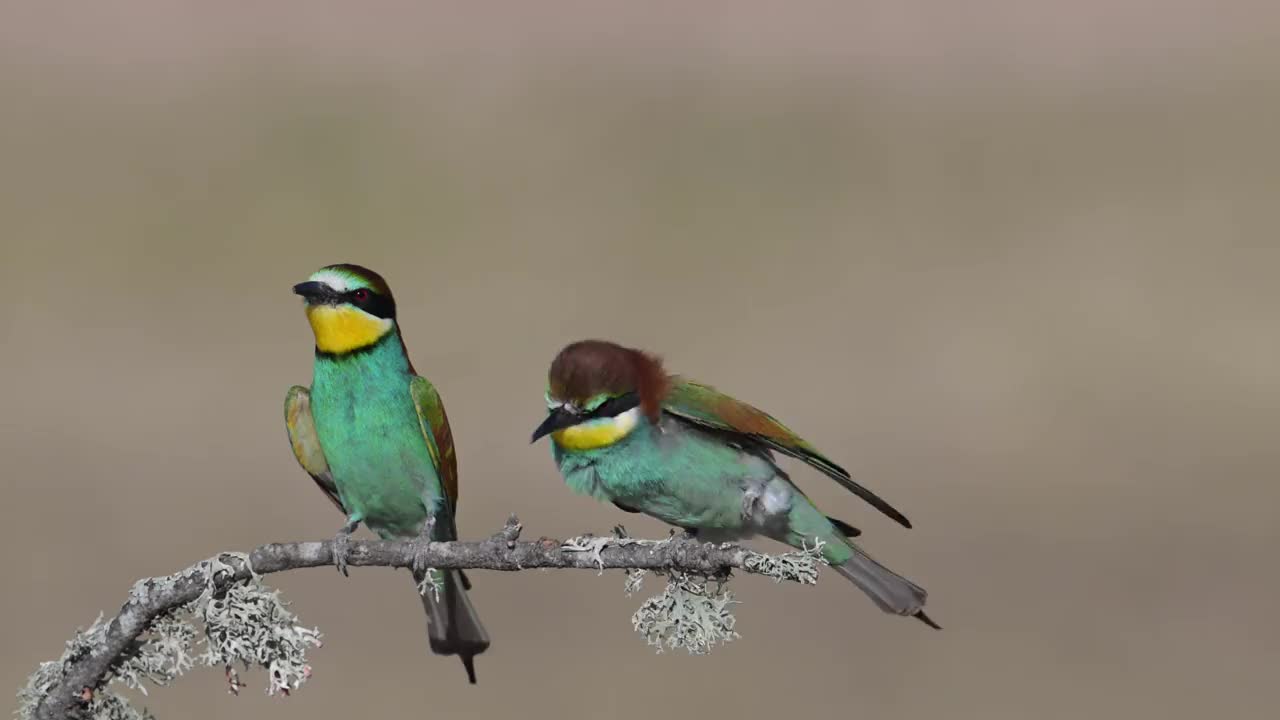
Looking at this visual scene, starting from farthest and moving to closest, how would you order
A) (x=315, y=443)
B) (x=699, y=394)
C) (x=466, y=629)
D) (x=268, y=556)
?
(x=315, y=443)
(x=466, y=629)
(x=699, y=394)
(x=268, y=556)

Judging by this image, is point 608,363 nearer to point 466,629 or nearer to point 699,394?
point 699,394

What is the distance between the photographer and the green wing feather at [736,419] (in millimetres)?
2645

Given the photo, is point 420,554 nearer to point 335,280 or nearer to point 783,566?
point 783,566

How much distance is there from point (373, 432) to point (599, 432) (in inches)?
26.6

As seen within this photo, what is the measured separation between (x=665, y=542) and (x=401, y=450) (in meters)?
1.19

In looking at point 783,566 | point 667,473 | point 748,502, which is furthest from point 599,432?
point 783,566

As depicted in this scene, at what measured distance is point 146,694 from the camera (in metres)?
2.18

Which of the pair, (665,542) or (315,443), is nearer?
(665,542)

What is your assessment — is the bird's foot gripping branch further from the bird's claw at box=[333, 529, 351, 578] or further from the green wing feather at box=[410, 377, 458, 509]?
the green wing feather at box=[410, 377, 458, 509]

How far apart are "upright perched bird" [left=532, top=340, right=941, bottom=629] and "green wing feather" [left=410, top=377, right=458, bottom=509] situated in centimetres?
38

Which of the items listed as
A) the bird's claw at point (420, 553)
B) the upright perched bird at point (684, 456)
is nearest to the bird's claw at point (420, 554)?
the bird's claw at point (420, 553)

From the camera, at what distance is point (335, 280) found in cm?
289

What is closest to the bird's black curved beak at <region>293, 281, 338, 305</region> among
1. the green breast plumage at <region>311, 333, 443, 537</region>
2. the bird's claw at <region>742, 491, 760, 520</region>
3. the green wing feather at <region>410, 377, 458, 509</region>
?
the green breast plumage at <region>311, 333, 443, 537</region>

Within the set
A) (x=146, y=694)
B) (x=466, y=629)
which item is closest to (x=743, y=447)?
(x=466, y=629)
